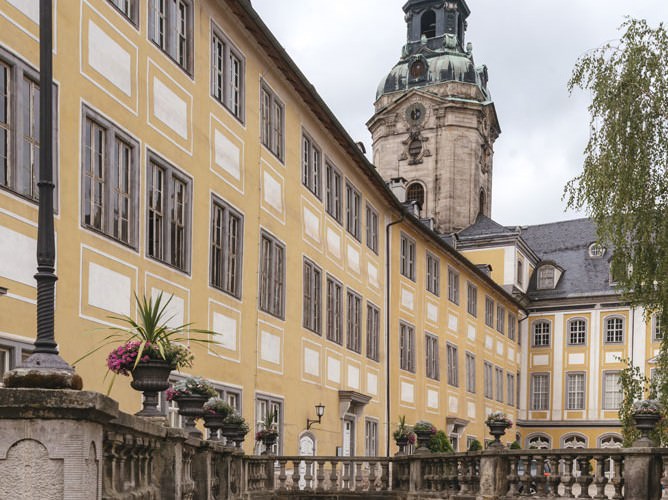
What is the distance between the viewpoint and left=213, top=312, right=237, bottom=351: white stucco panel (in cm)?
1936

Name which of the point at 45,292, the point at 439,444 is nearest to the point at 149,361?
the point at 45,292

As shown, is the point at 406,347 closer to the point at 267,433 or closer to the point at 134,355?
the point at 267,433

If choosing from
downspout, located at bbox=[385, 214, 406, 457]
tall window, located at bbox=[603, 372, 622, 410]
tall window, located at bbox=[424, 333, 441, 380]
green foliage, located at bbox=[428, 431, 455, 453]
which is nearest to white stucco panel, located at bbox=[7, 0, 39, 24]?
downspout, located at bbox=[385, 214, 406, 457]

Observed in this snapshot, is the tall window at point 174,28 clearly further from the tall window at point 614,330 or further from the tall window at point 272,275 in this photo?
the tall window at point 614,330

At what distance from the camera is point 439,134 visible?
61.2 metres

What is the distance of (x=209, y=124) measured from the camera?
1945cm

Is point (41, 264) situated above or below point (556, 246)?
below

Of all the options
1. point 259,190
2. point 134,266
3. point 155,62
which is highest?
point 155,62

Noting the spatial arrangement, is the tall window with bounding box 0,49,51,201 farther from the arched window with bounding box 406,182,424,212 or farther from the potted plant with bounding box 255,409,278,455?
the arched window with bounding box 406,182,424,212

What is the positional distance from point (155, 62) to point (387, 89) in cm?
4862

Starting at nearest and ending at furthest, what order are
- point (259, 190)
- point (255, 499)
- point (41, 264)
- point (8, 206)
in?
point (41, 264) → point (8, 206) → point (255, 499) → point (259, 190)

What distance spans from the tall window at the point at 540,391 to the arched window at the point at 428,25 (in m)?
24.0

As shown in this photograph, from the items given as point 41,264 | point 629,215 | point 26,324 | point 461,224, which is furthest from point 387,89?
point 41,264

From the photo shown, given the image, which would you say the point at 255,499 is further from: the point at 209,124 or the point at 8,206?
the point at 8,206
